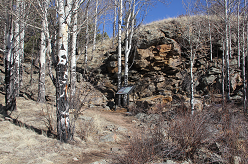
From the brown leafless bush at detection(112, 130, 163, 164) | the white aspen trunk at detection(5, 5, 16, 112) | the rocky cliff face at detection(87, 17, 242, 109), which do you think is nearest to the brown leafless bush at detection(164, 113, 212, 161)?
the brown leafless bush at detection(112, 130, 163, 164)

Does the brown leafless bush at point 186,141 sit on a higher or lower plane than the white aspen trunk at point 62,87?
lower

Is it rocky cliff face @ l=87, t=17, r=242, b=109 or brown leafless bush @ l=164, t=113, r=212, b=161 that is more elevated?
rocky cliff face @ l=87, t=17, r=242, b=109

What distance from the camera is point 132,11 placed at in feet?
45.2

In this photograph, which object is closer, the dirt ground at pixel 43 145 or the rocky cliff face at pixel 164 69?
the dirt ground at pixel 43 145

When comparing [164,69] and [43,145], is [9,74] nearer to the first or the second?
[43,145]

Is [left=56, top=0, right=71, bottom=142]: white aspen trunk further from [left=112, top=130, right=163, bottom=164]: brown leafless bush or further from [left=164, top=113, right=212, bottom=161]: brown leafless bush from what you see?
[left=164, top=113, right=212, bottom=161]: brown leafless bush

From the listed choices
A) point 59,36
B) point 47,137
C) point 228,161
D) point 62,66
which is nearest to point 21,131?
point 47,137

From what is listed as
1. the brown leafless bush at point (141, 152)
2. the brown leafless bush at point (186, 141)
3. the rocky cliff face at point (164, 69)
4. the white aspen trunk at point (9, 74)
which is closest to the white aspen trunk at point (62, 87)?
the brown leafless bush at point (141, 152)

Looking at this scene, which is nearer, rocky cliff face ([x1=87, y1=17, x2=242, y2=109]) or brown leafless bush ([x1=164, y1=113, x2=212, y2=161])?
brown leafless bush ([x1=164, y1=113, x2=212, y2=161])

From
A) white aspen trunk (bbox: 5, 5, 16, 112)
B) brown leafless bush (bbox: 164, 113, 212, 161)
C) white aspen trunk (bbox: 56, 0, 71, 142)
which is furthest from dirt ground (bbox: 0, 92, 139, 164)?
A: brown leafless bush (bbox: 164, 113, 212, 161)

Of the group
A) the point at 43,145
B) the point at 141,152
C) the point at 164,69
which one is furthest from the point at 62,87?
the point at 164,69

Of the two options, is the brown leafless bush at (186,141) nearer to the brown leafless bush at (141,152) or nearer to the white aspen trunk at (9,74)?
the brown leafless bush at (141,152)

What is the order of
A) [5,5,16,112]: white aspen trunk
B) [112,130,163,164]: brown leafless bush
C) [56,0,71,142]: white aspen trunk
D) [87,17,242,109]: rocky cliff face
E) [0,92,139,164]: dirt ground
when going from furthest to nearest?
1. [87,17,242,109]: rocky cliff face
2. [5,5,16,112]: white aspen trunk
3. [56,0,71,142]: white aspen trunk
4. [0,92,139,164]: dirt ground
5. [112,130,163,164]: brown leafless bush

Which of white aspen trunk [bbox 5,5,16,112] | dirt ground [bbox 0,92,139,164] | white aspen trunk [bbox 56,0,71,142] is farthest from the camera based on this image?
white aspen trunk [bbox 5,5,16,112]
